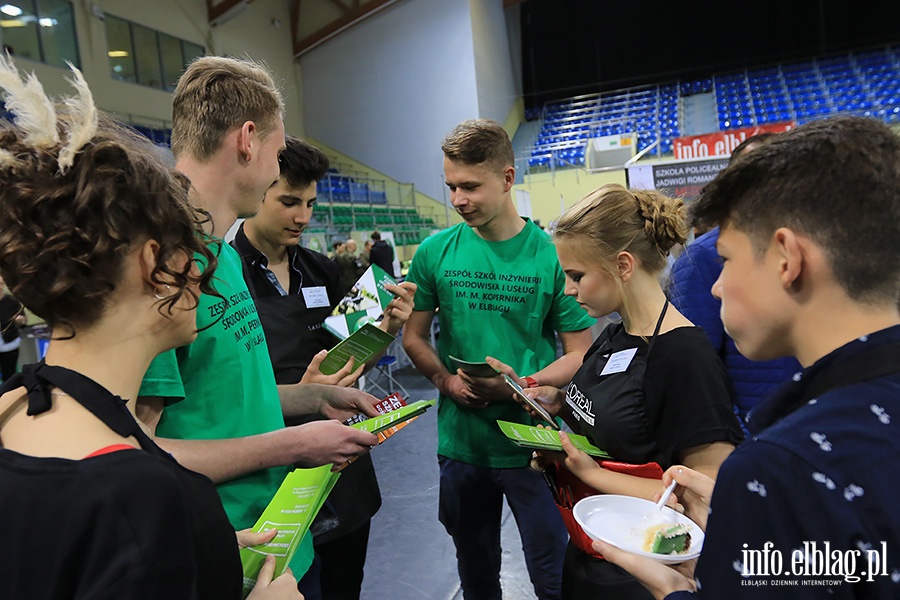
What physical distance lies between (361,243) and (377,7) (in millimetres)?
6945

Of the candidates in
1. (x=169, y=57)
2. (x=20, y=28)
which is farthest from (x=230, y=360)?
(x=169, y=57)

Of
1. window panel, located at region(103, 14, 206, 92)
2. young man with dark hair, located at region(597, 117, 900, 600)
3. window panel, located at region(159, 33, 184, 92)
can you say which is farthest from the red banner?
window panel, located at region(159, 33, 184, 92)

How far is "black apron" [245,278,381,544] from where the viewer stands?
173 cm

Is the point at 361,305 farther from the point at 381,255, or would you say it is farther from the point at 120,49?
the point at 120,49

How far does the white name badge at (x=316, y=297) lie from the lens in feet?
6.29

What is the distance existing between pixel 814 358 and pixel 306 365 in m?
1.49

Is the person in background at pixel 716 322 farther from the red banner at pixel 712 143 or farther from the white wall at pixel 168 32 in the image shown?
the red banner at pixel 712 143

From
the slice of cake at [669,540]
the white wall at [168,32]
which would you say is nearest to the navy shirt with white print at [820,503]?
the slice of cake at [669,540]

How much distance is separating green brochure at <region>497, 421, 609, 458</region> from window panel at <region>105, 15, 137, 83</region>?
475 inches

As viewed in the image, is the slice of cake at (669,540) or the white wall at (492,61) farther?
the white wall at (492,61)

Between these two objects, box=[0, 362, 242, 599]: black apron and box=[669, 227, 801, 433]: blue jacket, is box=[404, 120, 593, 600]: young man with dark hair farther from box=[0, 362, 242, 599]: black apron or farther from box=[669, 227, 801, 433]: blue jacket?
box=[0, 362, 242, 599]: black apron

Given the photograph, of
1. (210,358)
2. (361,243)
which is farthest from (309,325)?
(361,243)

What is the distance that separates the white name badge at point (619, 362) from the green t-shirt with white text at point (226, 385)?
0.78m

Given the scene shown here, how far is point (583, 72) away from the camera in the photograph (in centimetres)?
1688
